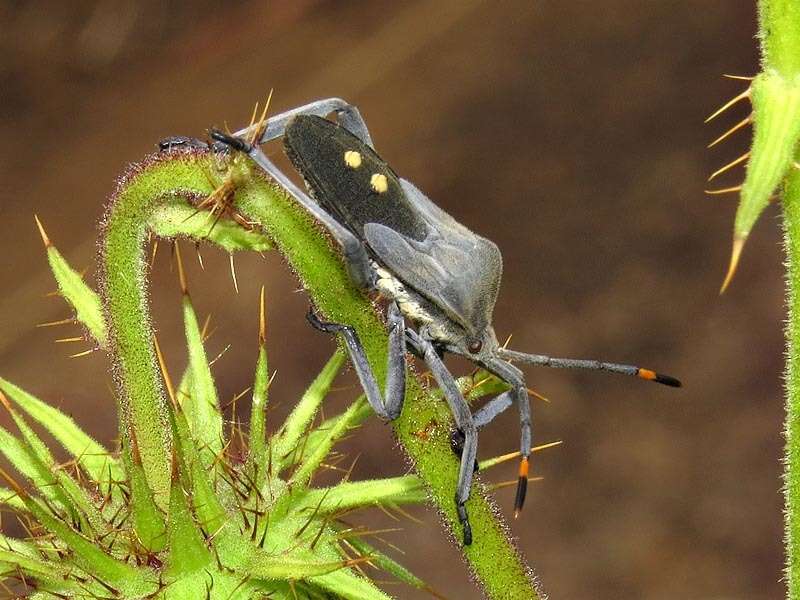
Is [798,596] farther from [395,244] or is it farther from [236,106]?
[236,106]

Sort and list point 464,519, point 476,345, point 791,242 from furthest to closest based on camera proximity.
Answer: point 476,345 < point 464,519 < point 791,242

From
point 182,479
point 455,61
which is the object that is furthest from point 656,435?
point 182,479

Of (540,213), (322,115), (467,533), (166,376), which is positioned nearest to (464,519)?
(467,533)

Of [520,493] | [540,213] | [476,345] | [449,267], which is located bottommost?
[540,213]

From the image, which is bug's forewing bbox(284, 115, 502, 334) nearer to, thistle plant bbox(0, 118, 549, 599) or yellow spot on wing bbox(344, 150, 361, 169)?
yellow spot on wing bbox(344, 150, 361, 169)

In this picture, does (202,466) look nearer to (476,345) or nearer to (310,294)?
(310,294)
